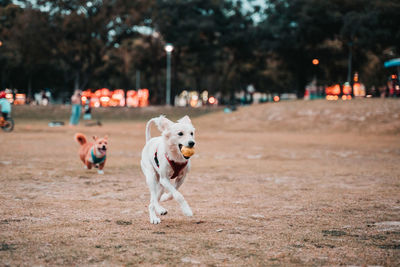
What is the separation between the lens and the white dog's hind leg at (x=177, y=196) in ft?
18.6

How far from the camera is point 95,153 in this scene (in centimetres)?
1060

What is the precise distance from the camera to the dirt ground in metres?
4.57

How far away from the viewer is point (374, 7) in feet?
156

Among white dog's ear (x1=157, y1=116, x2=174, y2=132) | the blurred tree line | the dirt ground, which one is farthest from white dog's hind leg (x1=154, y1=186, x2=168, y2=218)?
the blurred tree line

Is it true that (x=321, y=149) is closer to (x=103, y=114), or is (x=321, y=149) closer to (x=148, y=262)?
(x=148, y=262)

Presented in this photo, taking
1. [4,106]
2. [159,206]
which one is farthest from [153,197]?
[4,106]

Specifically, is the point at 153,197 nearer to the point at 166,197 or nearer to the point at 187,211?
the point at 166,197

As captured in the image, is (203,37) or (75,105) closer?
(75,105)

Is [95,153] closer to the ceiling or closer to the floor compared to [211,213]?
closer to the ceiling

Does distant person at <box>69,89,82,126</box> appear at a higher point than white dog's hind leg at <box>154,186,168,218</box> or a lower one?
higher

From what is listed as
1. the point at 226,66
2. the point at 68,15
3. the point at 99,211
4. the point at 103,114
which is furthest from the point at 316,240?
the point at 226,66

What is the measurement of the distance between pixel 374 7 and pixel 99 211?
46838 millimetres

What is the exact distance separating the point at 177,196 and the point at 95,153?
5256 mm

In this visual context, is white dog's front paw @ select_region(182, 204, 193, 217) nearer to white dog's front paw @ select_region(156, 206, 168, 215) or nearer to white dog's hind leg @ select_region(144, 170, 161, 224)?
white dog's front paw @ select_region(156, 206, 168, 215)
